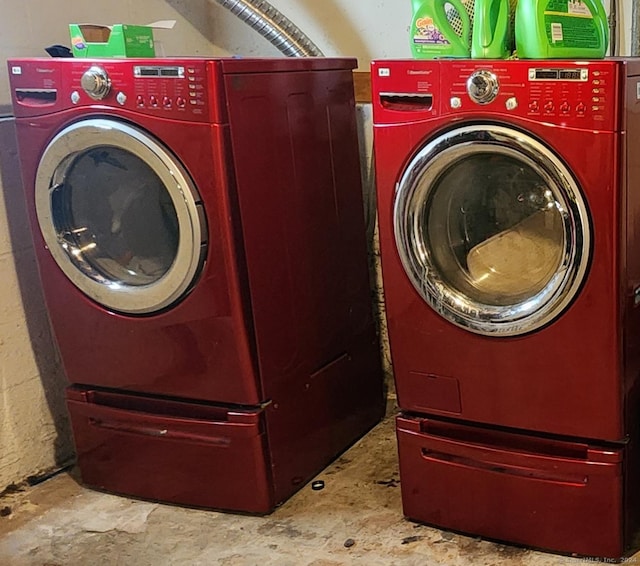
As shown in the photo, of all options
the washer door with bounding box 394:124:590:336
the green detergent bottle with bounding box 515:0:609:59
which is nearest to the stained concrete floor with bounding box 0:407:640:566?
the washer door with bounding box 394:124:590:336

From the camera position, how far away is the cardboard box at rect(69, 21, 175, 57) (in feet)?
6.56

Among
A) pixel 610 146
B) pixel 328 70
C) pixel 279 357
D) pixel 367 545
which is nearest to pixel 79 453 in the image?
pixel 279 357

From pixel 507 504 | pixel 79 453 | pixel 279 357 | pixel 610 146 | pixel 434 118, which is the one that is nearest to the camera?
pixel 610 146

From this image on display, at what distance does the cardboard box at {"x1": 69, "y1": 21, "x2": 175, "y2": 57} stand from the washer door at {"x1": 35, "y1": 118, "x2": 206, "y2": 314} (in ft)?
0.68

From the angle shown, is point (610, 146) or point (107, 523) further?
point (107, 523)

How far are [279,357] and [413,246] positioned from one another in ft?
1.58

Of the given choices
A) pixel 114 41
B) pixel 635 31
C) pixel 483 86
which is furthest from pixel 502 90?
pixel 114 41

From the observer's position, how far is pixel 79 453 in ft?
7.56

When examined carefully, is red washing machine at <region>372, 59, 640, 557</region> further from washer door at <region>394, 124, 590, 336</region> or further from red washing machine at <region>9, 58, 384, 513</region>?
red washing machine at <region>9, 58, 384, 513</region>

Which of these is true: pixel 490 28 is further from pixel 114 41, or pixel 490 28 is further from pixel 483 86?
pixel 114 41

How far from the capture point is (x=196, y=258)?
1.91m

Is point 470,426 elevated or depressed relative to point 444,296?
depressed

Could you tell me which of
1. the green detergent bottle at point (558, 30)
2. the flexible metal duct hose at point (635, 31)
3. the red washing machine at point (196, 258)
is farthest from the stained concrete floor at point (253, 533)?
the flexible metal duct hose at point (635, 31)

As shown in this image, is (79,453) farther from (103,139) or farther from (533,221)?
(533,221)
